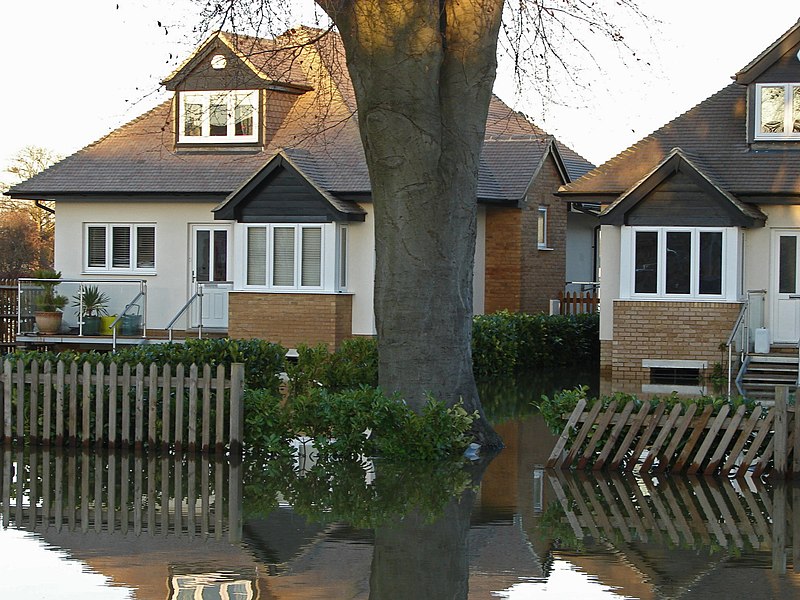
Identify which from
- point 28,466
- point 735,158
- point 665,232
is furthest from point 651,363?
point 28,466

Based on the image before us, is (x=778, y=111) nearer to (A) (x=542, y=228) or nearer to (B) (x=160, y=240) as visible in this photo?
(A) (x=542, y=228)

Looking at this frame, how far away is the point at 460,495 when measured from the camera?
1341cm

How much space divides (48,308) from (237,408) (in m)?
17.2

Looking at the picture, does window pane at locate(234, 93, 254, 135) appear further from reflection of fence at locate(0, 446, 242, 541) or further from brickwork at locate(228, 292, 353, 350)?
reflection of fence at locate(0, 446, 242, 541)

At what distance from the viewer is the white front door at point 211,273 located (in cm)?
3209

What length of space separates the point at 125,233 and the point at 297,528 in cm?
2255

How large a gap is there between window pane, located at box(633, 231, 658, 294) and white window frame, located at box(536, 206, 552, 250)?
746 centimetres

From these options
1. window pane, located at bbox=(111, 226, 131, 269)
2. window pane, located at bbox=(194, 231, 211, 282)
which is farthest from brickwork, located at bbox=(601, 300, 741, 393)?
window pane, located at bbox=(111, 226, 131, 269)

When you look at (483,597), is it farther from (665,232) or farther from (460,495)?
(665,232)

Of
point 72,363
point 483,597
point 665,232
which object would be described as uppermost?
point 665,232

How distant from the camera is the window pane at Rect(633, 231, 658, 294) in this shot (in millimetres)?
27422

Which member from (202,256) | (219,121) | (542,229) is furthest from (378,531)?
(542,229)

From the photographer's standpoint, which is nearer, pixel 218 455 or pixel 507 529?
pixel 507 529

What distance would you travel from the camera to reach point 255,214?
3005 centimetres
